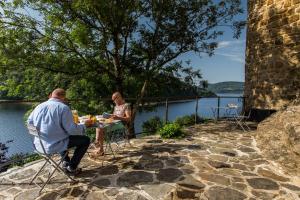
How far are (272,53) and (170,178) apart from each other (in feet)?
24.5

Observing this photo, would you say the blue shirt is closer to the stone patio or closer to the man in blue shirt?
the man in blue shirt

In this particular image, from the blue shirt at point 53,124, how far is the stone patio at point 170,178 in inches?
25.2

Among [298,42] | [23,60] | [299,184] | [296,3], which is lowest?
[299,184]

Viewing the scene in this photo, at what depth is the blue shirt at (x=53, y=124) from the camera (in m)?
3.61

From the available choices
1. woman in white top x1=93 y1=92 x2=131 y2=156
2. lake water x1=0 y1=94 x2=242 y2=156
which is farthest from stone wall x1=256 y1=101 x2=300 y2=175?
lake water x1=0 y1=94 x2=242 y2=156

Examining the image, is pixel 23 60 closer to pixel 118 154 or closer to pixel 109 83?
pixel 109 83

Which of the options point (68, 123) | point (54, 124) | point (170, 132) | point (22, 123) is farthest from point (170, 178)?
point (22, 123)

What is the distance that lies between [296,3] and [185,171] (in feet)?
24.4

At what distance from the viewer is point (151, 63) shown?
10734 millimetres

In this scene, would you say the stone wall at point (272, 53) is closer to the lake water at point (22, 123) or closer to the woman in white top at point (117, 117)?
the lake water at point (22, 123)

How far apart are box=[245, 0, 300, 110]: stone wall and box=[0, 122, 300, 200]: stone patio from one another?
4275 mm

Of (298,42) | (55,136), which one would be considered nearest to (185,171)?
(55,136)

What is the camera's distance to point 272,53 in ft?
31.0

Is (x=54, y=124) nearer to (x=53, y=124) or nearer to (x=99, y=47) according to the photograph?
(x=53, y=124)
